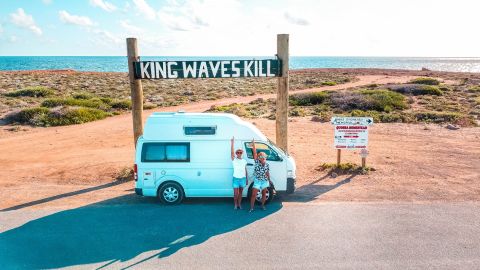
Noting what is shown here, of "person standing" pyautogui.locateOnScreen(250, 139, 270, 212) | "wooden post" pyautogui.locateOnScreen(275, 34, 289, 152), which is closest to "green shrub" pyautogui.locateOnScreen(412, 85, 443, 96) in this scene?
"wooden post" pyautogui.locateOnScreen(275, 34, 289, 152)

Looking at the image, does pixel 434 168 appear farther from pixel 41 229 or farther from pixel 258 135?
pixel 41 229

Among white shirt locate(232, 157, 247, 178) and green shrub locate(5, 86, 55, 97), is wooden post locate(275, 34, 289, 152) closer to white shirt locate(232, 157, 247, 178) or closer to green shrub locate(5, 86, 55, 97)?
white shirt locate(232, 157, 247, 178)

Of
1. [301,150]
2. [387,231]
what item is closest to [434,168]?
[301,150]

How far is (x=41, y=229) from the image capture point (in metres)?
8.90

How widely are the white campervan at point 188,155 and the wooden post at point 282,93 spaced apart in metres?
2.73

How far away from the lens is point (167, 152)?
33.8 feet

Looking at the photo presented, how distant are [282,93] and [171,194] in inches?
202

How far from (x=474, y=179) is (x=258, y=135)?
7710 millimetres

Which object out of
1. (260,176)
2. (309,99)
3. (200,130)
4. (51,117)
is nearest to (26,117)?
(51,117)

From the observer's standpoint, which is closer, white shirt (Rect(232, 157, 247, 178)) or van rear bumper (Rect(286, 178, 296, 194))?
white shirt (Rect(232, 157, 247, 178))

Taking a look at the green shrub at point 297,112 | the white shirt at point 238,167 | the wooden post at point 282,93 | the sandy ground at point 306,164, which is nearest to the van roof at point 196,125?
the white shirt at point 238,167

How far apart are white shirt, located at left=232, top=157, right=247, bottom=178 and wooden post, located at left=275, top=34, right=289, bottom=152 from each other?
350cm

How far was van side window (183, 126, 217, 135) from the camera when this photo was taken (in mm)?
10305

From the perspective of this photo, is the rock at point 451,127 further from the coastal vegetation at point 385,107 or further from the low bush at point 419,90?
the low bush at point 419,90
